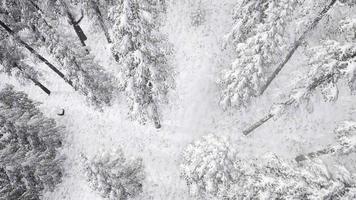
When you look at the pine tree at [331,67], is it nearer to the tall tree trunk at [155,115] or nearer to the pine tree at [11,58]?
the tall tree trunk at [155,115]

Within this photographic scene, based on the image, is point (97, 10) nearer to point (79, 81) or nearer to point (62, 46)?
point (62, 46)

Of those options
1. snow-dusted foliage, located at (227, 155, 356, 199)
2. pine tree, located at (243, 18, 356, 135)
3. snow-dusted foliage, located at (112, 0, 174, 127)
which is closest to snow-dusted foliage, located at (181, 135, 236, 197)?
snow-dusted foliage, located at (227, 155, 356, 199)

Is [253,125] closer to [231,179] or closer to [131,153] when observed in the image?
[231,179]

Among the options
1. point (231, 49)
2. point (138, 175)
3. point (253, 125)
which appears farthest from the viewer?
point (231, 49)

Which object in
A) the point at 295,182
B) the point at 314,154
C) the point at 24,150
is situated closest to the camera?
the point at 295,182

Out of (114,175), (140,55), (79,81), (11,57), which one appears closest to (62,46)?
(79,81)

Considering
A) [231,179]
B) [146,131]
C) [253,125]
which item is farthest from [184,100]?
[231,179]
